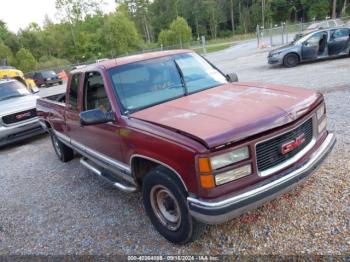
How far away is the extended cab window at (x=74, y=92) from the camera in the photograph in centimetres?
470

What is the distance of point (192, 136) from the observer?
2684mm

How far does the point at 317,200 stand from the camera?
3.57m

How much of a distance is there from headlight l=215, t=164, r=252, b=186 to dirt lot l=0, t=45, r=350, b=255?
0.81 meters

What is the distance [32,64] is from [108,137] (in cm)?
4556

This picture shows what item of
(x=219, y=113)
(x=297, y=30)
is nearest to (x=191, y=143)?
(x=219, y=113)

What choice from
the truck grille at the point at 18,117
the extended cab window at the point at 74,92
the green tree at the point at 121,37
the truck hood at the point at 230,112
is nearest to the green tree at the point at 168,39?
the green tree at the point at 121,37

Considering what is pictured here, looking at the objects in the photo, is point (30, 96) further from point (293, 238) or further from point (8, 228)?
point (293, 238)

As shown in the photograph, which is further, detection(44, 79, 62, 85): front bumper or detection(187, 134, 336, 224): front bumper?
detection(44, 79, 62, 85): front bumper

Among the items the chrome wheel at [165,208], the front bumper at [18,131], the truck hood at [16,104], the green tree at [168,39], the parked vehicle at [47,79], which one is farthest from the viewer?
the green tree at [168,39]

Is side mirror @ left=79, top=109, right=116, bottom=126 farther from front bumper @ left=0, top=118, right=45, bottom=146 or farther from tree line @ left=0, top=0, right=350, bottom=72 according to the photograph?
tree line @ left=0, top=0, right=350, bottom=72

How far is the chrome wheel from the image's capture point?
3.25 m

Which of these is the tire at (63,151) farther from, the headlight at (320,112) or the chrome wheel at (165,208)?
the headlight at (320,112)

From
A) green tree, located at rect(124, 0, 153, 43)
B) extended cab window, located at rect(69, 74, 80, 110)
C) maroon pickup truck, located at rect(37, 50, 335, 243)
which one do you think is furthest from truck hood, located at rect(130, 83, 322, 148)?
green tree, located at rect(124, 0, 153, 43)

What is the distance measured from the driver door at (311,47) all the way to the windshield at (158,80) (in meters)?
10.7
